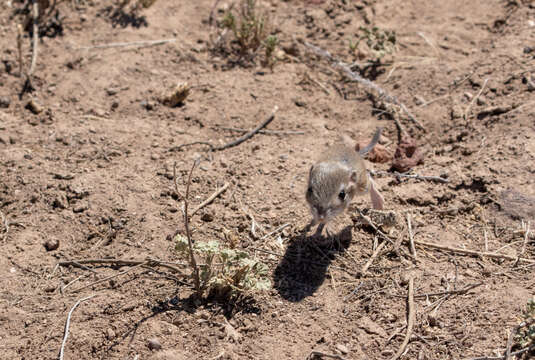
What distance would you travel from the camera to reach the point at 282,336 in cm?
392

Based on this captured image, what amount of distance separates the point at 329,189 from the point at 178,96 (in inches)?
95.3

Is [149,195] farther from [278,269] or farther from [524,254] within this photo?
[524,254]

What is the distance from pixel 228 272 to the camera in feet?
13.3

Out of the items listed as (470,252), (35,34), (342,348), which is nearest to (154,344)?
(342,348)

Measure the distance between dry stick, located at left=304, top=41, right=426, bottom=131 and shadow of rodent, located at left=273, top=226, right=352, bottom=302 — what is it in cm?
190

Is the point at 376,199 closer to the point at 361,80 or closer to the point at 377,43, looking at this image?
the point at 361,80

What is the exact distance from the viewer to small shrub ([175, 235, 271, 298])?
3.87 m

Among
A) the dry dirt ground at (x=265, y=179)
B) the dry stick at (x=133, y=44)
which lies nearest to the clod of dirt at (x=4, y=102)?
the dry dirt ground at (x=265, y=179)

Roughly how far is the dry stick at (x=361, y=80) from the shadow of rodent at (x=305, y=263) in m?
1.90

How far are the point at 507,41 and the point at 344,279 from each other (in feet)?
13.2

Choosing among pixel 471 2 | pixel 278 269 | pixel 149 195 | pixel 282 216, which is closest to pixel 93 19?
pixel 149 195

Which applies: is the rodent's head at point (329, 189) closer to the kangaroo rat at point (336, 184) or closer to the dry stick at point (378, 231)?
the kangaroo rat at point (336, 184)

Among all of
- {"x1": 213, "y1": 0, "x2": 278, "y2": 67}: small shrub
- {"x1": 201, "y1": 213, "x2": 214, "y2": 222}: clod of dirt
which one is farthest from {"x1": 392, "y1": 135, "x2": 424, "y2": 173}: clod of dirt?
{"x1": 201, "y1": 213, "x2": 214, "y2": 222}: clod of dirt

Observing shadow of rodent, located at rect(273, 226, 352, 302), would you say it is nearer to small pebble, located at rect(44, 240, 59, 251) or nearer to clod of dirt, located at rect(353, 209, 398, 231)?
clod of dirt, located at rect(353, 209, 398, 231)
